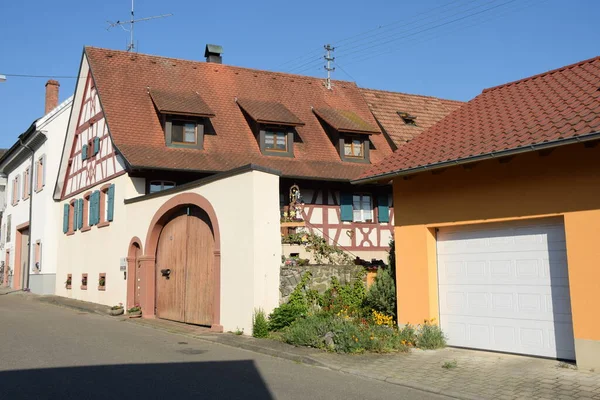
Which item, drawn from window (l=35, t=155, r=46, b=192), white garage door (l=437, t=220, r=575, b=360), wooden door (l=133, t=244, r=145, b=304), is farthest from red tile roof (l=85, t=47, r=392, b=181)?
white garage door (l=437, t=220, r=575, b=360)

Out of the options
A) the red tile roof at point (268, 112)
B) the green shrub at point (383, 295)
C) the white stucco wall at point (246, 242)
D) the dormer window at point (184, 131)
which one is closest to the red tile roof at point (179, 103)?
the dormer window at point (184, 131)

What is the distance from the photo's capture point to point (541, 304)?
9.74 meters

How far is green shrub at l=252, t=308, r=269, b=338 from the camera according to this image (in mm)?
12461

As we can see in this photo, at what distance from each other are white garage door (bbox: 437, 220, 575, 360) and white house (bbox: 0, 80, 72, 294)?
2043 centimetres

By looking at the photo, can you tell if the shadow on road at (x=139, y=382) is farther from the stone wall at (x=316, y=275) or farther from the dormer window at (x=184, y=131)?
the dormer window at (x=184, y=131)

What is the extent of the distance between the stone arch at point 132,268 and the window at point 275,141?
6.03 meters

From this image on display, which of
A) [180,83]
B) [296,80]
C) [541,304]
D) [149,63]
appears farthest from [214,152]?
[541,304]

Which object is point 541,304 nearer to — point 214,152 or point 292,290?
point 292,290

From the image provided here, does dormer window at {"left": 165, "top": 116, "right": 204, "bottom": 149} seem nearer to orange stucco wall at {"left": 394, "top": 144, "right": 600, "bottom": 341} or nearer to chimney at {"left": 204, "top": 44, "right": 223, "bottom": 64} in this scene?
chimney at {"left": 204, "top": 44, "right": 223, "bottom": 64}

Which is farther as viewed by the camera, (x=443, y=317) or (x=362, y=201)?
(x=362, y=201)

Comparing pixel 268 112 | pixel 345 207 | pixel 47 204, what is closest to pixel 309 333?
pixel 345 207

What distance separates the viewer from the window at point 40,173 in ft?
92.6

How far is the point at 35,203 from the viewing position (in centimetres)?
2955

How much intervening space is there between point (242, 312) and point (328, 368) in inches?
157
